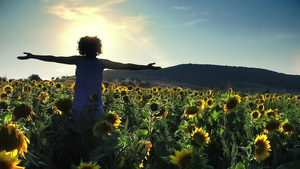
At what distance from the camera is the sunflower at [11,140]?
6.59 feet

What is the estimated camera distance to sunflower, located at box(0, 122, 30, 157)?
2.01 m

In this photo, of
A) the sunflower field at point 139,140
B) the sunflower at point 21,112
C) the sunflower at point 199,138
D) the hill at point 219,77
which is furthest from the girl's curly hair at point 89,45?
the hill at point 219,77

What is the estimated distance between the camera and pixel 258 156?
325 centimetres

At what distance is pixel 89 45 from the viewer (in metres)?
5.87

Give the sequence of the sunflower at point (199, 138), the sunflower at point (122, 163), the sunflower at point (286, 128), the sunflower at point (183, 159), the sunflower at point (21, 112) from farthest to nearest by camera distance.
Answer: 1. the sunflower at point (286, 128)
2. the sunflower at point (21, 112)
3. the sunflower at point (199, 138)
4. the sunflower at point (122, 163)
5. the sunflower at point (183, 159)

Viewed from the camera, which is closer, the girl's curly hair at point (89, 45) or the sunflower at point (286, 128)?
the sunflower at point (286, 128)

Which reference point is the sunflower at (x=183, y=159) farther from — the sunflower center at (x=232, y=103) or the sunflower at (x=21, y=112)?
the sunflower center at (x=232, y=103)

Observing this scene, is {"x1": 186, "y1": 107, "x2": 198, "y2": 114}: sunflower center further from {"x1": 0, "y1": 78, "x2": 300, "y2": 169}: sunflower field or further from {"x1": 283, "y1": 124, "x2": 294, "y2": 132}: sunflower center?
{"x1": 283, "y1": 124, "x2": 294, "y2": 132}: sunflower center

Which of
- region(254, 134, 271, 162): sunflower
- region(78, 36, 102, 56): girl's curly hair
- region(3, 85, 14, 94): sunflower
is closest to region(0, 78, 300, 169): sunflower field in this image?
region(254, 134, 271, 162): sunflower

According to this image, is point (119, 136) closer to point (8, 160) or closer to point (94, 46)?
point (8, 160)

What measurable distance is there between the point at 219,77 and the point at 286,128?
297 feet

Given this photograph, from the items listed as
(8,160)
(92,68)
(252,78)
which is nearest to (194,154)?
(8,160)

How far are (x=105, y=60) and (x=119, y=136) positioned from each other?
3360mm

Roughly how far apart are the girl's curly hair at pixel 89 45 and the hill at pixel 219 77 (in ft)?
249
